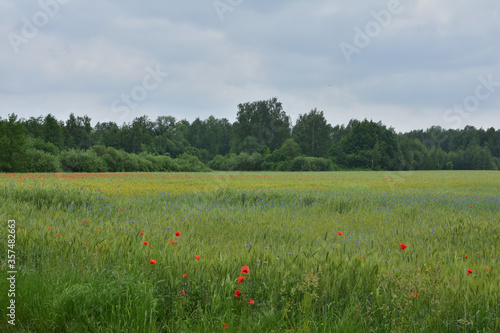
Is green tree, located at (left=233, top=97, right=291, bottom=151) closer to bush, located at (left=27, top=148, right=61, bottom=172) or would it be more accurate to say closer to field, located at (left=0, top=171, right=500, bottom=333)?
bush, located at (left=27, top=148, right=61, bottom=172)

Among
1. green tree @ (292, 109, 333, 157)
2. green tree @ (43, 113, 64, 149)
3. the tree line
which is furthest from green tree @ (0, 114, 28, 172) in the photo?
green tree @ (292, 109, 333, 157)

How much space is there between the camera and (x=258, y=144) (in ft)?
258

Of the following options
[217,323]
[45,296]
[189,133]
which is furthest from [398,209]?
[189,133]

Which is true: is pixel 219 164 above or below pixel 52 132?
below

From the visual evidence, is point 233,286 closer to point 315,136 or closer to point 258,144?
point 258,144

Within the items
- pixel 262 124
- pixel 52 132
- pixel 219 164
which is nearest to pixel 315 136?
pixel 262 124

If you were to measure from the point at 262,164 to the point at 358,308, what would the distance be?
68.5m

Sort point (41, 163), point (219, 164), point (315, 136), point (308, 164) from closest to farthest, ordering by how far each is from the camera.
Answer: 1. point (41, 163)
2. point (308, 164)
3. point (219, 164)
4. point (315, 136)

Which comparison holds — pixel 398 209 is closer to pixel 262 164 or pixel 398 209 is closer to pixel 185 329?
pixel 185 329

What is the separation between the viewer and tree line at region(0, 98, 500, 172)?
2279 inches

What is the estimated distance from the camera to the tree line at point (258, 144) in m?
57.9

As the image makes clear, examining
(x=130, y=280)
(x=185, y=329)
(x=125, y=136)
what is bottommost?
(x=185, y=329)

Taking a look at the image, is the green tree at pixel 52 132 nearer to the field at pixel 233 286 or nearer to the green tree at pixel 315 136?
the green tree at pixel 315 136

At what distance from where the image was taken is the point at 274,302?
9.83 ft
